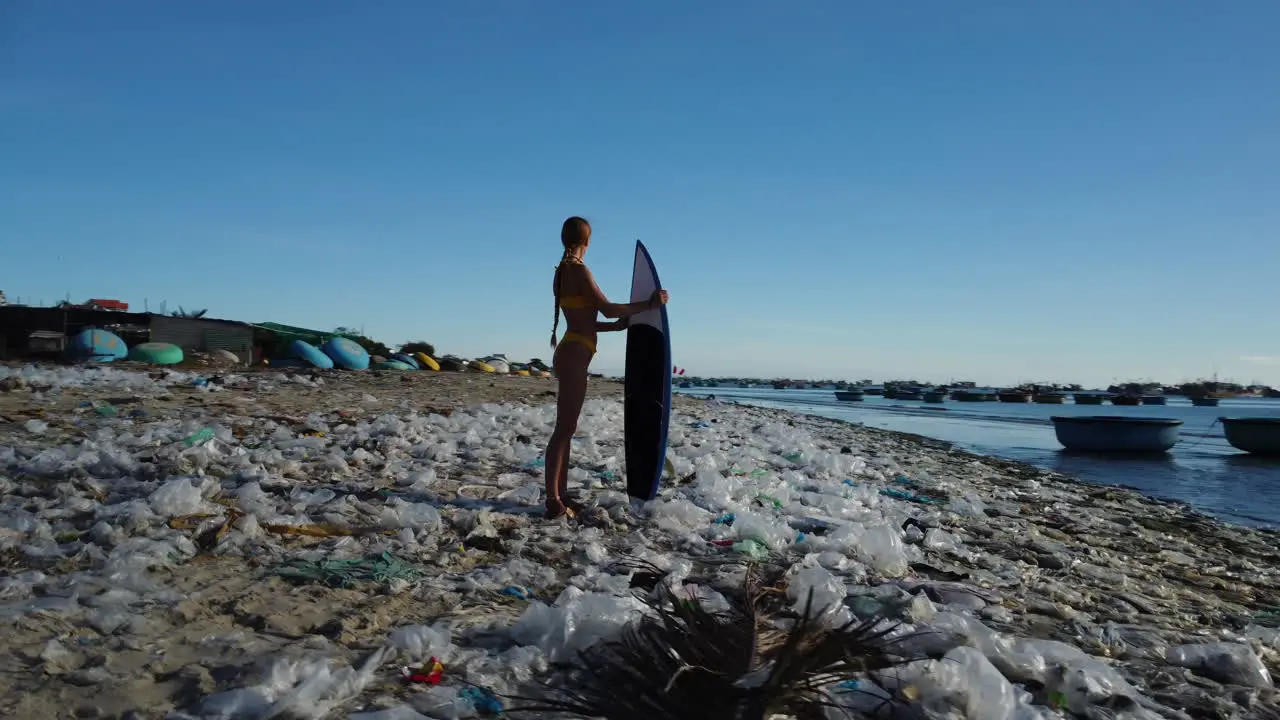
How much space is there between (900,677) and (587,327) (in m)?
2.49

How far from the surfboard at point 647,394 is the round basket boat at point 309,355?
19696mm

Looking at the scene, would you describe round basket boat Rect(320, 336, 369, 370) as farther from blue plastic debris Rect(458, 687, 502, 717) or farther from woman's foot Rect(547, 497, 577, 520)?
blue plastic debris Rect(458, 687, 502, 717)

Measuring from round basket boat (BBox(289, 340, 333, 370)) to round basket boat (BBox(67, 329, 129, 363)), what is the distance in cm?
518

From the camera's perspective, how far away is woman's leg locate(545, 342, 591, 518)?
3906 millimetres

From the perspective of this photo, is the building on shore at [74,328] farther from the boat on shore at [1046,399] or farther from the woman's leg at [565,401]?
the boat on shore at [1046,399]

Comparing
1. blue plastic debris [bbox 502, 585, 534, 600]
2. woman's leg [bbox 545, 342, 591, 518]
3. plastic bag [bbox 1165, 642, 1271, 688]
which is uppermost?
woman's leg [bbox 545, 342, 591, 518]

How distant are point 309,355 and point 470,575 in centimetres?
2152

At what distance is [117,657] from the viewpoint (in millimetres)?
1935

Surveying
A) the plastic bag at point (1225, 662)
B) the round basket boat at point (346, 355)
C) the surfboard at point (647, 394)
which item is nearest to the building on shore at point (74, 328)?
the round basket boat at point (346, 355)

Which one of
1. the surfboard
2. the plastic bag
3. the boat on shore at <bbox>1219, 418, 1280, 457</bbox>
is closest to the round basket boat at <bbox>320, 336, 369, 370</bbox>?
the surfboard

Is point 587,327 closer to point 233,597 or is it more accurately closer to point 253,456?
point 233,597

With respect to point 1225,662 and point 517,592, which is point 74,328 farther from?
point 1225,662

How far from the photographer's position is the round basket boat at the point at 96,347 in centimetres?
1647

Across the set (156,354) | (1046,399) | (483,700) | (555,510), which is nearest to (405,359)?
(156,354)
